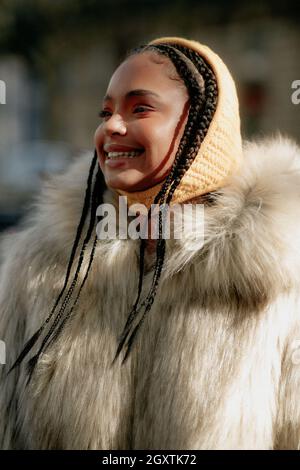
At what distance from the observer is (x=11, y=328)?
2.43 metres

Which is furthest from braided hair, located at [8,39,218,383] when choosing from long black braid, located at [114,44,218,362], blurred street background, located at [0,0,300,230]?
blurred street background, located at [0,0,300,230]

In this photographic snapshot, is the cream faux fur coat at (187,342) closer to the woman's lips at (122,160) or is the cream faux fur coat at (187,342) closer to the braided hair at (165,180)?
the braided hair at (165,180)

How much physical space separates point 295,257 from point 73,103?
2121 cm

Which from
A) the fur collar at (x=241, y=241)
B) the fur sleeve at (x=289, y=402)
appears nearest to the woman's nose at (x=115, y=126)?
the fur collar at (x=241, y=241)

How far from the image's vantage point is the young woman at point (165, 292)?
2.12 m

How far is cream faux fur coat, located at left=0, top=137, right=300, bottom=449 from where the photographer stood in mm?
2102

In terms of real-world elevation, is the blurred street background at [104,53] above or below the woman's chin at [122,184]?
above

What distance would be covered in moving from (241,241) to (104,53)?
20627mm

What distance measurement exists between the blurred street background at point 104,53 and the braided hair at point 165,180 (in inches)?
595

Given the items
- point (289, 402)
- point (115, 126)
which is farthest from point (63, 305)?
point (289, 402)

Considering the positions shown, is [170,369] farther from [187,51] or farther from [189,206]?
[187,51]

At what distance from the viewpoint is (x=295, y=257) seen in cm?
213

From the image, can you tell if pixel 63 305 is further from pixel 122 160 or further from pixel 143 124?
pixel 143 124

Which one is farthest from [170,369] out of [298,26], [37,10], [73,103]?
[73,103]
